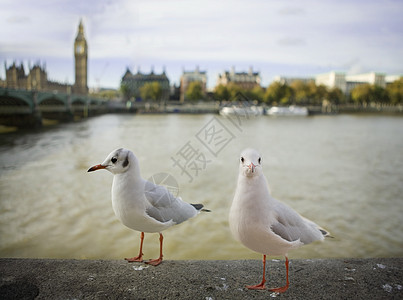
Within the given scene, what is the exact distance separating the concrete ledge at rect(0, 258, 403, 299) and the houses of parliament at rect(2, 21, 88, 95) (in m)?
4.91

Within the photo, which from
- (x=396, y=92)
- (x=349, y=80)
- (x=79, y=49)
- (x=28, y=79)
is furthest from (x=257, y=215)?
(x=349, y=80)

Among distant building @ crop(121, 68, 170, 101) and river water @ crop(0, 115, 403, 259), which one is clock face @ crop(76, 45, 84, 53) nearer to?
distant building @ crop(121, 68, 170, 101)

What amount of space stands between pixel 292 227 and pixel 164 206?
62cm

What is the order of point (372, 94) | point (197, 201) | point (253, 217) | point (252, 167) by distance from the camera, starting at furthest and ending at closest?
point (372, 94)
point (197, 201)
point (253, 217)
point (252, 167)

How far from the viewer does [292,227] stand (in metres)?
1.53

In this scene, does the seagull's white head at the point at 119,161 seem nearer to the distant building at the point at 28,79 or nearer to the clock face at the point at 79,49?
the distant building at the point at 28,79

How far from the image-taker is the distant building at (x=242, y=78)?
247ft

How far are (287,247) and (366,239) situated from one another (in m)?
3.76

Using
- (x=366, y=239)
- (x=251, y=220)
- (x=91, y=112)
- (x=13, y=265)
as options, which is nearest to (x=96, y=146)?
(x=366, y=239)

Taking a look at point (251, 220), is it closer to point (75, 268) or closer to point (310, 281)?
point (310, 281)

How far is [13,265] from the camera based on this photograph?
190 cm

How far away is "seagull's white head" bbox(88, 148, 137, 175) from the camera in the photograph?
1.44 m

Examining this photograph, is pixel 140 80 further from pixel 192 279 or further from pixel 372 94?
pixel 192 279

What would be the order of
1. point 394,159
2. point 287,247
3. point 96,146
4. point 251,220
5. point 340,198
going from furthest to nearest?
point 96,146
point 394,159
point 340,198
point 287,247
point 251,220
